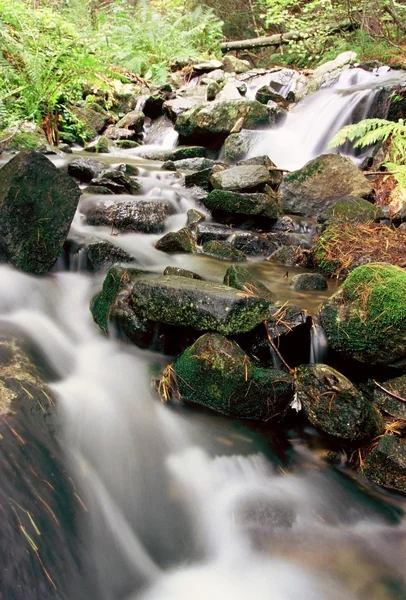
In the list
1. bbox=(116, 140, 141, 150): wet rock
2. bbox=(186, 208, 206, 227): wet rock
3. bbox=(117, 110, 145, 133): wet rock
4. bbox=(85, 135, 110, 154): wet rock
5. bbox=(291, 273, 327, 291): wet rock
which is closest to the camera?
bbox=(291, 273, 327, 291): wet rock

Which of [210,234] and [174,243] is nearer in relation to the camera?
[174,243]

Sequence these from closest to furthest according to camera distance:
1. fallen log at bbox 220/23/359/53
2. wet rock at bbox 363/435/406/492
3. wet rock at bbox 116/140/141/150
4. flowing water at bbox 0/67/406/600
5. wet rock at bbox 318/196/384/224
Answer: flowing water at bbox 0/67/406/600, wet rock at bbox 363/435/406/492, wet rock at bbox 318/196/384/224, wet rock at bbox 116/140/141/150, fallen log at bbox 220/23/359/53

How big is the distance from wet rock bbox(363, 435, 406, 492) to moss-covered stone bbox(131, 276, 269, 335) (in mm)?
1073

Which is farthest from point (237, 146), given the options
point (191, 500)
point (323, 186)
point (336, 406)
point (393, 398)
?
point (191, 500)

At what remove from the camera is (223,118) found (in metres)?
9.64

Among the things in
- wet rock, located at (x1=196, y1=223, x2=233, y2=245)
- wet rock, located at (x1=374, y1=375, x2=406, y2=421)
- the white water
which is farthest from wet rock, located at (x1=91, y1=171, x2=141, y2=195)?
wet rock, located at (x1=374, y1=375, x2=406, y2=421)

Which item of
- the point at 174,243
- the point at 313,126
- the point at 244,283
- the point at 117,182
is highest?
the point at 244,283

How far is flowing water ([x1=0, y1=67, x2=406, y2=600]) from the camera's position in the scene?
193 centimetres

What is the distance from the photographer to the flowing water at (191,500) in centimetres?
193

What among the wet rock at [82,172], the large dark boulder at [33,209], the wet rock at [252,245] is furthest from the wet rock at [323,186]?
the large dark boulder at [33,209]

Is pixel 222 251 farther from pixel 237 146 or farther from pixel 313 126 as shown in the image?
pixel 313 126

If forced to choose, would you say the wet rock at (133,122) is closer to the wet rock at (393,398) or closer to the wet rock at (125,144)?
the wet rock at (125,144)

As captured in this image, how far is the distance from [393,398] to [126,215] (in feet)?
11.6

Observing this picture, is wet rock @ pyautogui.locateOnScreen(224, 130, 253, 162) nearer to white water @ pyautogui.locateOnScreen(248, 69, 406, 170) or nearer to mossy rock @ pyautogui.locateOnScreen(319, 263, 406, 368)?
white water @ pyautogui.locateOnScreen(248, 69, 406, 170)
